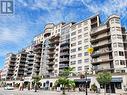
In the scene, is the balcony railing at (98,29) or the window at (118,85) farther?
the balcony railing at (98,29)

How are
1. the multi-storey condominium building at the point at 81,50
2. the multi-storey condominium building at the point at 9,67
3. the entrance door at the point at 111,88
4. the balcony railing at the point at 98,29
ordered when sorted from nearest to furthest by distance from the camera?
the entrance door at the point at 111,88 < the multi-storey condominium building at the point at 81,50 < the balcony railing at the point at 98,29 < the multi-storey condominium building at the point at 9,67

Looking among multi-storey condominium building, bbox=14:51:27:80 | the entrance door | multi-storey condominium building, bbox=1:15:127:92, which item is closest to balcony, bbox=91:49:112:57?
multi-storey condominium building, bbox=1:15:127:92

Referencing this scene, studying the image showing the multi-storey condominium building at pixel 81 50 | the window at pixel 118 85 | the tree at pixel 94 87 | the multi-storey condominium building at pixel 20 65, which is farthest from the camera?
the multi-storey condominium building at pixel 20 65

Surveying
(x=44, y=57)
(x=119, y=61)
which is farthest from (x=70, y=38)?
(x=119, y=61)

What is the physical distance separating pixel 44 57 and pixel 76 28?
24672 millimetres

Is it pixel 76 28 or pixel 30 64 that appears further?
pixel 30 64

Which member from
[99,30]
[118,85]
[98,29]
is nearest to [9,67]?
[98,29]

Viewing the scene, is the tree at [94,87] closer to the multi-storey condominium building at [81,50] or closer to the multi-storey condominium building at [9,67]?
the multi-storey condominium building at [81,50]

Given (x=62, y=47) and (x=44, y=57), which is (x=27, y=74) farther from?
(x=62, y=47)

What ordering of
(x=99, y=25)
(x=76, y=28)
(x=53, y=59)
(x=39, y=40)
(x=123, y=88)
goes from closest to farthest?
(x=123, y=88)
(x=99, y=25)
(x=76, y=28)
(x=53, y=59)
(x=39, y=40)

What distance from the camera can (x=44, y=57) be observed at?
98000 millimetres

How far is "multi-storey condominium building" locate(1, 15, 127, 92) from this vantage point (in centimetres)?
6203

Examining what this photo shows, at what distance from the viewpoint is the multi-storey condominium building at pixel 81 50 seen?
62031mm

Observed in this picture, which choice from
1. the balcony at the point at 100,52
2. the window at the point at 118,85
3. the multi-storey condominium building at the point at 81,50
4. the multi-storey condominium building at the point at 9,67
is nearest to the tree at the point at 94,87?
the multi-storey condominium building at the point at 81,50
